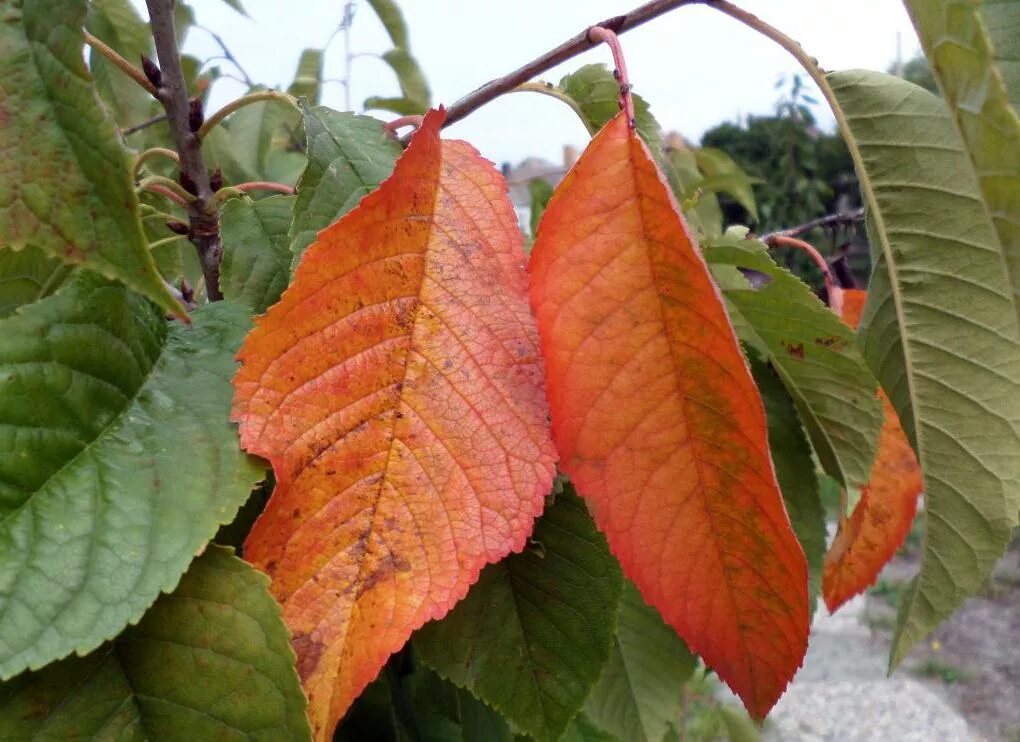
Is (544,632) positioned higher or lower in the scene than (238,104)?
lower

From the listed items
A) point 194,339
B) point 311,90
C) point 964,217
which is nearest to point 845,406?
point 964,217

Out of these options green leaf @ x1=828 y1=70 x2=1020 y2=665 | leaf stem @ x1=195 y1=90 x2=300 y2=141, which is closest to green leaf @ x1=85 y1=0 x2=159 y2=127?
leaf stem @ x1=195 y1=90 x2=300 y2=141

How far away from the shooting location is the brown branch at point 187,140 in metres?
0.49

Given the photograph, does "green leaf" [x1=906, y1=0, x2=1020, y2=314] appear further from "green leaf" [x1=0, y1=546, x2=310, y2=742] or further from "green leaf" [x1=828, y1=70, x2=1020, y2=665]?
"green leaf" [x1=0, y1=546, x2=310, y2=742]

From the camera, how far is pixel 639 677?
66 centimetres

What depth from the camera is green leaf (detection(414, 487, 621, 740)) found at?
1.48 ft

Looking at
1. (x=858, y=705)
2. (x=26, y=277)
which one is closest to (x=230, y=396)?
(x=26, y=277)

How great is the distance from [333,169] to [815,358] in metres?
0.33

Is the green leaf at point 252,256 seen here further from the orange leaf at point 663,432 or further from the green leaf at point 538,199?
the green leaf at point 538,199

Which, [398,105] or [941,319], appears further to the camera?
[398,105]

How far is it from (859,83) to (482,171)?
196mm

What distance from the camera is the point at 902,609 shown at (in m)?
0.47

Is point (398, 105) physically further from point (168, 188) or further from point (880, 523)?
point (880, 523)

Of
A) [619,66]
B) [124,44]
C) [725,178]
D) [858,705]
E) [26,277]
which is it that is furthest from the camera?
[858,705]
